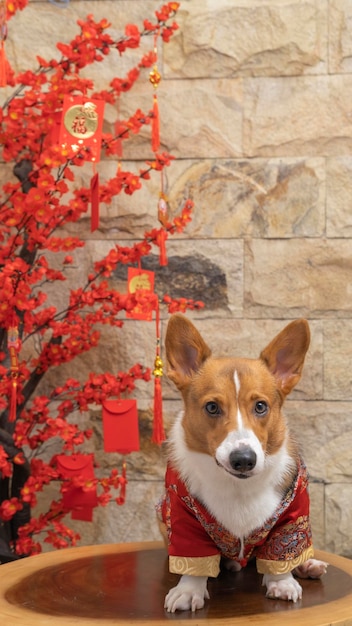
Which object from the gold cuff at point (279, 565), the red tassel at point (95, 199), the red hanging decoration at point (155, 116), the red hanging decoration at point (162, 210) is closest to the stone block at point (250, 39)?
the red hanging decoration at point (155, 116)

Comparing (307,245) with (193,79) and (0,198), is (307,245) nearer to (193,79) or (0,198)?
(193,79)

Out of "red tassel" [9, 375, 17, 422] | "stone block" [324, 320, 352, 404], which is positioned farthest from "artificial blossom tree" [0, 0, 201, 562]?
"stone block" [324, 320, 352, 404]

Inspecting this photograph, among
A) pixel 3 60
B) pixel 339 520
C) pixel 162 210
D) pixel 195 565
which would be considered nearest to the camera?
pixel 195 565

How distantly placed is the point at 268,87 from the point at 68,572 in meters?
1.62

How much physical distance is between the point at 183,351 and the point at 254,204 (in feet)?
3.43

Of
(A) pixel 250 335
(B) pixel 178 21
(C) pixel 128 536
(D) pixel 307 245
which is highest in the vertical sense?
(B) pixel 178 21

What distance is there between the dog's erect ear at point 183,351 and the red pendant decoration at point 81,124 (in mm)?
740

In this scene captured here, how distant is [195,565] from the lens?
4.90 feet

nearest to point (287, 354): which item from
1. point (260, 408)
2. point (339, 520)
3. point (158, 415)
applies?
point (260, 408)

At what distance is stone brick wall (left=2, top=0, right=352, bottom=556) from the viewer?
2.51 metres

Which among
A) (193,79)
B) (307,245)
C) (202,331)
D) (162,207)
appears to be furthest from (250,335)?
(193,79)

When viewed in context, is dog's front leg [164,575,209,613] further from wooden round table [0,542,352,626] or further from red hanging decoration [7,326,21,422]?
red hanging decoration [7,326,21,422]

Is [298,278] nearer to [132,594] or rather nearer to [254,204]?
[254,204]

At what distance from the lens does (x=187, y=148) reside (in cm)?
258
